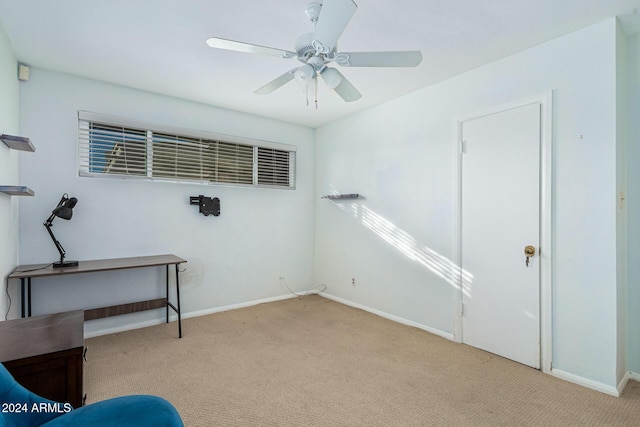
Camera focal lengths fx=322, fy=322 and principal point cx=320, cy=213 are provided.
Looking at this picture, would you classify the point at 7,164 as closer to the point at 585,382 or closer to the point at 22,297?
the point at 22,297

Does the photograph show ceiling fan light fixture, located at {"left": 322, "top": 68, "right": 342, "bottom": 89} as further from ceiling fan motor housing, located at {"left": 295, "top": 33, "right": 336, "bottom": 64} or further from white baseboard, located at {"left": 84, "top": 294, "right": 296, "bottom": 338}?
white baseboard, located at {"left": 84, "top": 294, "right": 296, "bottom": 338}

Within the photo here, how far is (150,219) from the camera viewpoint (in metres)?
3.61

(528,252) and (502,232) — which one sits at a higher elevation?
(502,232)

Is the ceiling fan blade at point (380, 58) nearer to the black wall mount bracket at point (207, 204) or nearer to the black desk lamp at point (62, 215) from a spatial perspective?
the black wall mount bracket at point (207, 204)

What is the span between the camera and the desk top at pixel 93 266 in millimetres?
2615

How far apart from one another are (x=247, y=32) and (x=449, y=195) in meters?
2.33

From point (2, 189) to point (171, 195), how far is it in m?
1.67

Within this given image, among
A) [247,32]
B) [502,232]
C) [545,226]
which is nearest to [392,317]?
[502,232]

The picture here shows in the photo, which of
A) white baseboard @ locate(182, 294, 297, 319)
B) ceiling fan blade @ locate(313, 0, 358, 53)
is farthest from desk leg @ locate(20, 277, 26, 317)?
ceiling fan blade @ locate(313, 0, 358, 53)

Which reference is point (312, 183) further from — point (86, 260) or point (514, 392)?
point (514, 392)

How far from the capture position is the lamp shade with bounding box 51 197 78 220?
2.87 meters

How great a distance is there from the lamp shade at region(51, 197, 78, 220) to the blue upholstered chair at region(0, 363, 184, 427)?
2.01 m

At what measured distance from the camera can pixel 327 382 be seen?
2406mm

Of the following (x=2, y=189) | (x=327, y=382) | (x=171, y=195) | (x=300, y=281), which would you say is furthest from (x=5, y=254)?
(x=300, y=281)
